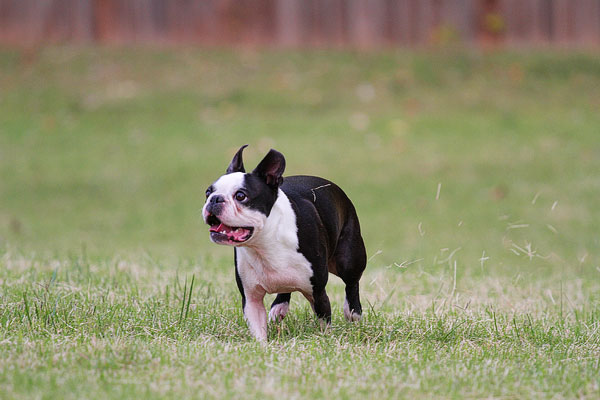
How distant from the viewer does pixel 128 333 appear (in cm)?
441

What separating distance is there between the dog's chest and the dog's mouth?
0.22m

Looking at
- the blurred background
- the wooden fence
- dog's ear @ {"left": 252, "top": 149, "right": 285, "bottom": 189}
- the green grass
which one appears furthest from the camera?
the wooden fence

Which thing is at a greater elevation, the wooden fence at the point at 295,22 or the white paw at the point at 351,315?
the wooden fence at the point at 295,22

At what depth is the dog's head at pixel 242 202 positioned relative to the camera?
4145 mm

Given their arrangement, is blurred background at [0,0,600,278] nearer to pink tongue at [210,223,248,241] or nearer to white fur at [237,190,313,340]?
white fur at [237,190,313,340]

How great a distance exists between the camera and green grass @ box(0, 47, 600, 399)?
3.83m

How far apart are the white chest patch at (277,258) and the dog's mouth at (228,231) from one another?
0.38 feet

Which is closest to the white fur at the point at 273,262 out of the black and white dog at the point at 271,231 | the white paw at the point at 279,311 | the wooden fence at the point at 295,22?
the black and white dog at the point at 271,231

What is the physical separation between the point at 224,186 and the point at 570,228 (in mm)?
7969

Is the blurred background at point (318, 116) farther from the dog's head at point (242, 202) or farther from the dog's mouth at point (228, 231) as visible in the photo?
the dog's mouth at point (228, 231)

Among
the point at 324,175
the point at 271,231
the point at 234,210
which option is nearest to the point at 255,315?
the point at 271,231

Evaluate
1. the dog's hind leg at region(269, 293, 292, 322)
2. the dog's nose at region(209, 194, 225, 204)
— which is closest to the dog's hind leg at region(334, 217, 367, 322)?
the dog's hind leg at region(269, 293, 292, 322)

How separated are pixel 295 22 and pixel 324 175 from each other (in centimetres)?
569

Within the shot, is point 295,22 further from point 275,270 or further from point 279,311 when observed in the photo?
point 275,270
